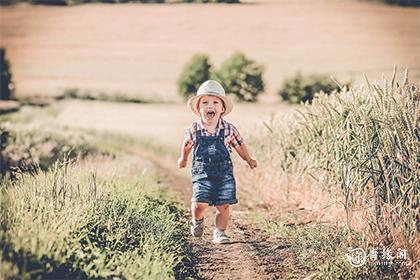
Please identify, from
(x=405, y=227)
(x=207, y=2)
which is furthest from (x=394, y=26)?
(x=405, y=227)

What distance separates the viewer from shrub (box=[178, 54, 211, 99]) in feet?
35.0

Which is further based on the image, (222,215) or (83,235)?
(222,215)

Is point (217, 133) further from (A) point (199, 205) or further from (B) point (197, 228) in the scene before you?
(B) point (197, 228)

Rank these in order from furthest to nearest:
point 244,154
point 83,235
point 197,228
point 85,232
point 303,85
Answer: point 303,85
point 197,228
point 244,154
point 85,232
point 83,235

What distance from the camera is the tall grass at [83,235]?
3781 millimetres

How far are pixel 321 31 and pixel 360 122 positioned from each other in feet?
16.9

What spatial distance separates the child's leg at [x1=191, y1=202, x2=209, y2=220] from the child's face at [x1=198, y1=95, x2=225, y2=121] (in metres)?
0.65

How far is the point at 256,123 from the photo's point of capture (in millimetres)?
9070

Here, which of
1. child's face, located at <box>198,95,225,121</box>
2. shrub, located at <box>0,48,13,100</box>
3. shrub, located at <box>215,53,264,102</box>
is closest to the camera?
child's face, located at <box>198,95,225,121</box>

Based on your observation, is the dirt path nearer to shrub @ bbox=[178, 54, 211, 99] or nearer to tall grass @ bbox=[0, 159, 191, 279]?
tall grass @ bbox=[0, 159, 191, 279]

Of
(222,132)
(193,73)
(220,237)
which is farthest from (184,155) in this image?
(193,73)

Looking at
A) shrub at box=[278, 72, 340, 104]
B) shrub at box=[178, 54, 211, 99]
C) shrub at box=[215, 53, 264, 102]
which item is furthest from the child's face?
shrub at box=[278, 72, 340, 104]

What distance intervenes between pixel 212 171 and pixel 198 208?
0.35 m

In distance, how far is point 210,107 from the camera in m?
4.79
